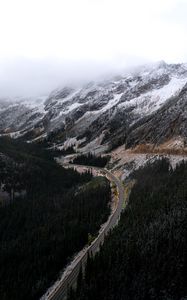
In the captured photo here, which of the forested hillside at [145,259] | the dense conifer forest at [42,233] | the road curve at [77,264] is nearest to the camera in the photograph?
the forested hillside at [145,259]

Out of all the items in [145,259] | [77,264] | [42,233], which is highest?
[145,259]

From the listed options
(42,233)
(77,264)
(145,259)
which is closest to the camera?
(145,259)

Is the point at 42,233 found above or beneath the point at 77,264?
beneath

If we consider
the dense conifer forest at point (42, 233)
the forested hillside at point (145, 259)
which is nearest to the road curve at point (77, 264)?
the dense conifer forest at point (42, 233)

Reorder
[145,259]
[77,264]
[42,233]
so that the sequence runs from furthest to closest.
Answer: [42,233] → [77,264] → [145,259]

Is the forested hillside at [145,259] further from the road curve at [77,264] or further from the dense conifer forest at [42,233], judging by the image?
the dense conifer forest at [42,233]

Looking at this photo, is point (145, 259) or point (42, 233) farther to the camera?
point (42, 233)

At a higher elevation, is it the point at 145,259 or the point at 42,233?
the point at 145,259

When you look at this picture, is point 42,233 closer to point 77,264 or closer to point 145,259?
point 77,264

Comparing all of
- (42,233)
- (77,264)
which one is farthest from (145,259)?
(42,233)
